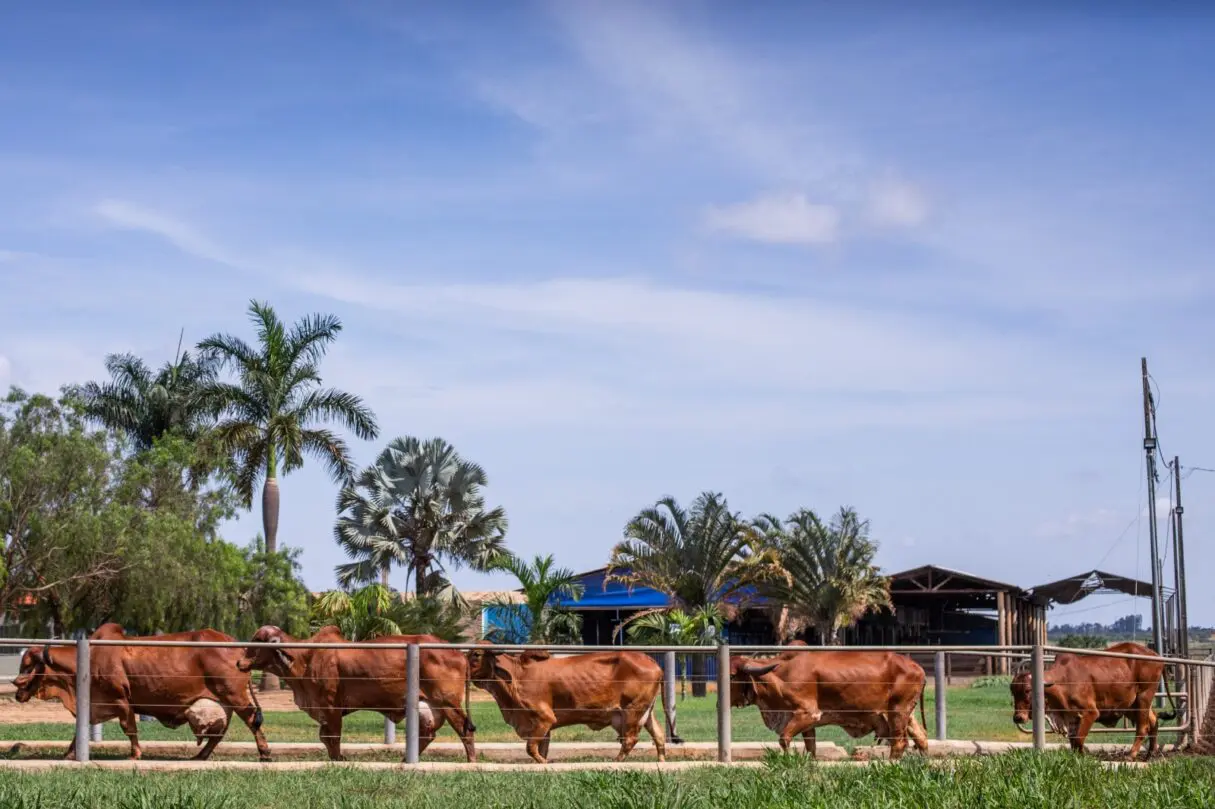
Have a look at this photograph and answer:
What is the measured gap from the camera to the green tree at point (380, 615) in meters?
36.1

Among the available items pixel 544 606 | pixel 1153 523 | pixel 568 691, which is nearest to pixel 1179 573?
pixel 1153 523

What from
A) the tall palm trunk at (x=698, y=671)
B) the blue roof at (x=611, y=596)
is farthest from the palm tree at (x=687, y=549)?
the blue roof at (x=611, y=596)

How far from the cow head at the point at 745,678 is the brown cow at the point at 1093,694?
3619 mm

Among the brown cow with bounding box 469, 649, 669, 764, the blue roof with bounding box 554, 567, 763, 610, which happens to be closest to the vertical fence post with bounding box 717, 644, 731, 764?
the brown cow with bounding box 469, 649, 669, 764

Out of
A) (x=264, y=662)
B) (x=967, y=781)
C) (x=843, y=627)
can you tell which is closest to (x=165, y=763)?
(x=264, y=662)

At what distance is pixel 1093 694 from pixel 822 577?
3648 centimetres

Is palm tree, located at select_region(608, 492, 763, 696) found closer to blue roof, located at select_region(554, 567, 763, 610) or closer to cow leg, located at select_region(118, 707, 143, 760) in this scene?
blue roof, located at select_region(554, 567, 763, 610)

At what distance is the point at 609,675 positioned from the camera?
15703 mm

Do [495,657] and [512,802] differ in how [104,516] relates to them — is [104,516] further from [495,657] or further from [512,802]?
[512,802]

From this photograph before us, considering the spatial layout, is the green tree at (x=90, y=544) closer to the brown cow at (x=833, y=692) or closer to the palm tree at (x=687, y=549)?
the palm tree at (x=687, y=549)

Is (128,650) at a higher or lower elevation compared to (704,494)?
lower

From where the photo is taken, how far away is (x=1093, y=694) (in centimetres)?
1788

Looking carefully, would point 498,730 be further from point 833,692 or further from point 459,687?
point 833,692

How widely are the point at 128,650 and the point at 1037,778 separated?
10.1 m
